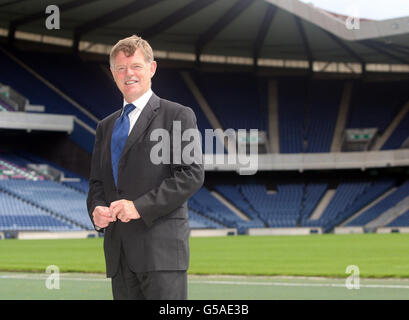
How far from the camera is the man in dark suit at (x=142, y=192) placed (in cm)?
286

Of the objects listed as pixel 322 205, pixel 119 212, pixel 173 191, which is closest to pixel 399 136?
pixel 322 205

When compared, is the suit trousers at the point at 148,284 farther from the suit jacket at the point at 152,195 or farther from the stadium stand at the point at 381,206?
the stadium stand at the point at 381,206

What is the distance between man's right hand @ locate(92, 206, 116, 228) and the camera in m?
2.89

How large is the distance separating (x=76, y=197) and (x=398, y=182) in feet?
82.1

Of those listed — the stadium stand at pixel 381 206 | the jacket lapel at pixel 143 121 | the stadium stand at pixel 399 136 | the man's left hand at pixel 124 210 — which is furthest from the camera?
the stadium stand at pixel 399 136

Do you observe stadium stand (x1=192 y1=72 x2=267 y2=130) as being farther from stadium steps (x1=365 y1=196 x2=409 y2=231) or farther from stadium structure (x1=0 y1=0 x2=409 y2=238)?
stadium steps (x1=365 y1=196 x2=409 y2=231)

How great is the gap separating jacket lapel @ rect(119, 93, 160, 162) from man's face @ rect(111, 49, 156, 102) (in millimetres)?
85

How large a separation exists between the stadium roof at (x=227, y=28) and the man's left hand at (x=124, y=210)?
30.5 metres

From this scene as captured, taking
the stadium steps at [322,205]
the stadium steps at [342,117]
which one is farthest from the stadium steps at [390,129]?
the stadium steps at [322,205]

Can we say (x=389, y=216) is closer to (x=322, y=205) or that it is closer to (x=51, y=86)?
(x=322, y=205)

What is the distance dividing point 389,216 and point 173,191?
3875 cm

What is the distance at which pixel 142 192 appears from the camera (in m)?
2.95

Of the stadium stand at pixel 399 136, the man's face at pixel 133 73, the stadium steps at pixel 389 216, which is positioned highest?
the stadium stand at pixel 399 136
